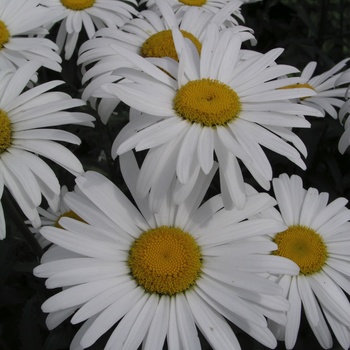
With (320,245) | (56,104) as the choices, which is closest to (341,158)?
(320,245)

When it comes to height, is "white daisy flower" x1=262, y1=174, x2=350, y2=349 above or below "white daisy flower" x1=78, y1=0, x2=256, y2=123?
below

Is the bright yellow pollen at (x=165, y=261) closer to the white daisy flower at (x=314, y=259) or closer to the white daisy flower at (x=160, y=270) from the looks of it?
the white daisy flower at (x=160, y=270)

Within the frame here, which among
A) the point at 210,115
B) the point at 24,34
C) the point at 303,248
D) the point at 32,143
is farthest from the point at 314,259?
the point at 24,34

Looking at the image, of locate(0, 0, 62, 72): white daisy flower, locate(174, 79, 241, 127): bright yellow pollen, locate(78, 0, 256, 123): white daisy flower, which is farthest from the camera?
locate(0, 0, 62, 72): white daisy flower

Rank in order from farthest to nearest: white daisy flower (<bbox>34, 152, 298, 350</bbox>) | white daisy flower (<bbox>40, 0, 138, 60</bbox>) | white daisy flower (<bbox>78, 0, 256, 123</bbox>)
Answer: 1. white daisy flower (<bbox>40, 0, 138, 60</bbox>)
2. white daisy flower (<bbox>78, 0, 256, 123</bbox>)
3. white daisy flower (<bbox>34, 152, 298, 350</bbox>)

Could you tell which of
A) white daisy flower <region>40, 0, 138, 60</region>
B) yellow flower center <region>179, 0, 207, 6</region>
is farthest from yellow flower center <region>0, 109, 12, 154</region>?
yellow flower center <region>179, 0, 207, 6</region>

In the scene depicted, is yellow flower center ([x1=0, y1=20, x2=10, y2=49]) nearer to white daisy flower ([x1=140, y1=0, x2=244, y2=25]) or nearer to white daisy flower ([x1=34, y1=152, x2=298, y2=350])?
white daisy flower ([x1=140, y1=0, x2=244, y2=25])

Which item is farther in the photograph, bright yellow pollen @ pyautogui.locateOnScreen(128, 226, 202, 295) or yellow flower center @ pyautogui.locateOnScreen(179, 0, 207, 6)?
yellow flower center @ pyautogui.locateOnScreen(179, 0, 207, 6)
